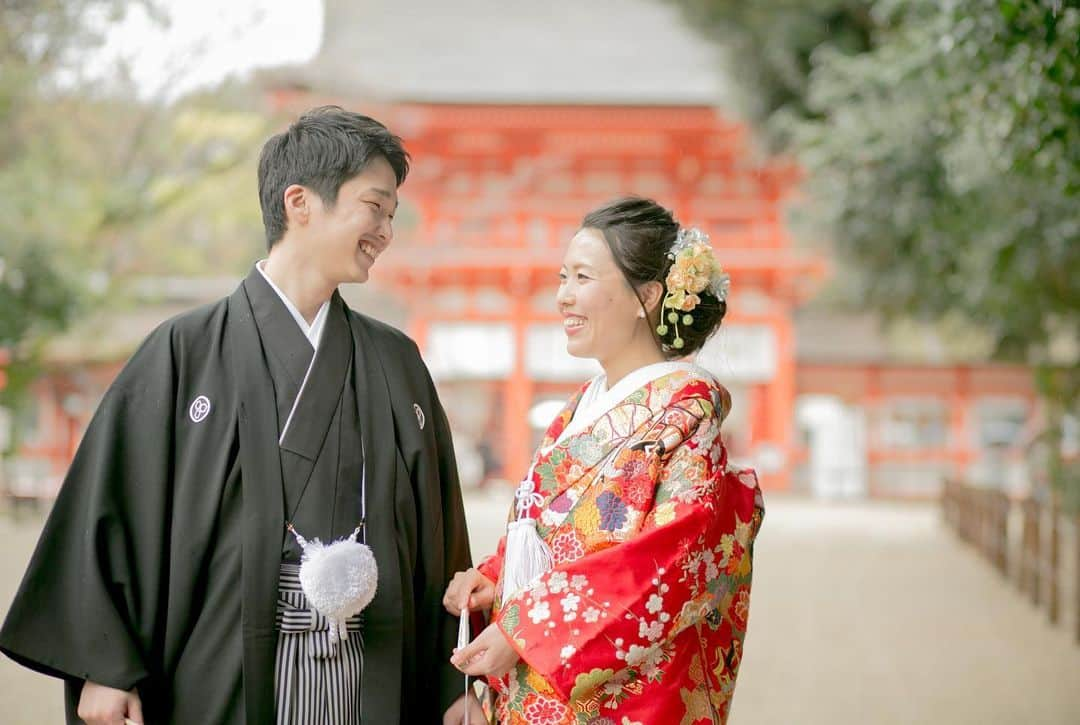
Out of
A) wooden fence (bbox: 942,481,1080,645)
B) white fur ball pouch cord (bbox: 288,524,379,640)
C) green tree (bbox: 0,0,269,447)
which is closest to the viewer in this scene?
white fur ball pouch cord (bbox: 288,524,379,640)

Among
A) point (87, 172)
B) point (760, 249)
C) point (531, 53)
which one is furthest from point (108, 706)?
point (531, 53)

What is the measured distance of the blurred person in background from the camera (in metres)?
2.02

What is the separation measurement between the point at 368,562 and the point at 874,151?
6330 millimetres

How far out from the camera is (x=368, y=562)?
1.98 metres

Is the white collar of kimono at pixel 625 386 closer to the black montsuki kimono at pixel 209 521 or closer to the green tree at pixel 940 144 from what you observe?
the black montsuki kimono at pixel 209 521

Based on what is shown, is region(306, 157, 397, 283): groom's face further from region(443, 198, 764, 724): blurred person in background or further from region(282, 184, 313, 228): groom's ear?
region(443, 198, 764, 724): blurred person in background

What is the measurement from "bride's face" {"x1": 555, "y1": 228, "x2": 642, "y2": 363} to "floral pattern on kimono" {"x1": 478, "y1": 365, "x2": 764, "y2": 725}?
0.12 m

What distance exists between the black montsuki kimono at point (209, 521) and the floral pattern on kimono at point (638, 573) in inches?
10.5

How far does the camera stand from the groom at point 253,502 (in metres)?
2.00

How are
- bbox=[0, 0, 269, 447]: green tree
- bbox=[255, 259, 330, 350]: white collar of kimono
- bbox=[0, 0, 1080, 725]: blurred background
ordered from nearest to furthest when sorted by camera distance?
bbox=[255, 259, 330, 350]: white collar of kimono
bbox=[0, 0, 1080, 725]: blurred background
bbox=[0, 0, 269, 447]: green tree

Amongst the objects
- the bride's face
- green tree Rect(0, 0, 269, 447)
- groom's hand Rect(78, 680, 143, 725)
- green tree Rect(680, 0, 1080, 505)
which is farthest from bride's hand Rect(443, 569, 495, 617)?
green tree Rect(0, 0, 269, 447)

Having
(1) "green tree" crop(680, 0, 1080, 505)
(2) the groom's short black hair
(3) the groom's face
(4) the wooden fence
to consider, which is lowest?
(4) the wooden fence

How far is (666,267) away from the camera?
2244mm

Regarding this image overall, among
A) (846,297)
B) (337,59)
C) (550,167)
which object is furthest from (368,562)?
(550,167)
